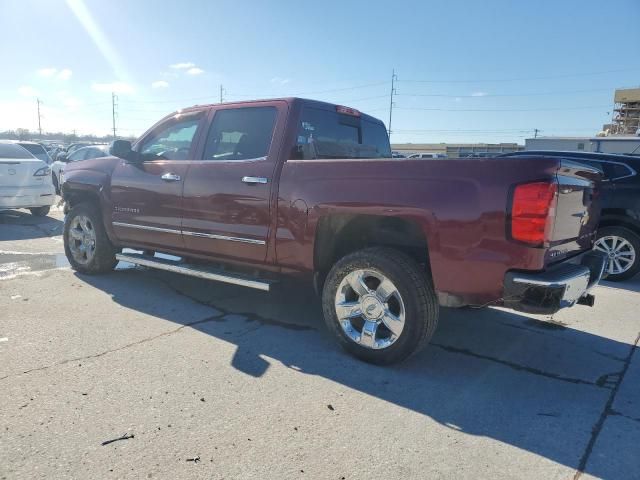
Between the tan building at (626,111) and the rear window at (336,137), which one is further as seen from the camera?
the tan building at (626,111)

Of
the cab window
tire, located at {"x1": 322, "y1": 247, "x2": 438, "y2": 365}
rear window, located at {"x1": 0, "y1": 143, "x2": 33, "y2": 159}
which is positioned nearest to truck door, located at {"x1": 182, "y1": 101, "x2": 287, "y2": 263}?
the cab window

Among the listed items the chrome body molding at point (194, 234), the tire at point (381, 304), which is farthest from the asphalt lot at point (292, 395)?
the chrome body molding at point (194, 234)

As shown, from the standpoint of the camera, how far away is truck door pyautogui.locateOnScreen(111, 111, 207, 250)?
4.75 meters

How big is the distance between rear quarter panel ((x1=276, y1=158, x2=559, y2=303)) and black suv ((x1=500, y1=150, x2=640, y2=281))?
12.8 ft

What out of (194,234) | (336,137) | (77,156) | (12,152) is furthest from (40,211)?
(336,137)

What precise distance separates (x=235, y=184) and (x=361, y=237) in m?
1.22

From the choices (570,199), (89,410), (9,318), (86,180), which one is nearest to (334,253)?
(570,199)

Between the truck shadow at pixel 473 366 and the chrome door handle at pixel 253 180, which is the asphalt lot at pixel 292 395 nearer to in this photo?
the truck shadow at pixel 473 366

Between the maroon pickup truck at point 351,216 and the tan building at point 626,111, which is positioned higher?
the tan building at point 626,111

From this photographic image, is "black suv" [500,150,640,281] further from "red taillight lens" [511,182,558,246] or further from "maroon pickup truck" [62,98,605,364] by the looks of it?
"red taillight lens" [511,182,558,246]

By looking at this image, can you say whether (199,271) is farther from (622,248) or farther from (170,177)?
(622,248)

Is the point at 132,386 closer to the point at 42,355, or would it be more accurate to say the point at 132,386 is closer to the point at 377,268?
the point at 42,355

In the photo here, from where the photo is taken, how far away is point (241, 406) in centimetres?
286

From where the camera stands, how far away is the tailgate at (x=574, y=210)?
9.72ft
